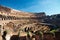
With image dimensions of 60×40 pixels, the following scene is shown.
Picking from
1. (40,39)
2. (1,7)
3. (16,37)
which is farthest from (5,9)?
(40,39)

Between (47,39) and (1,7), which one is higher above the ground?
(1,7)

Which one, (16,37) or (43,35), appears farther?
(16,37)

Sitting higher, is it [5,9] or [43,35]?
[5,9]

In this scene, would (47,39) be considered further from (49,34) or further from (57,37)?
(57,37)

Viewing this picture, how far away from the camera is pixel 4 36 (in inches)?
677

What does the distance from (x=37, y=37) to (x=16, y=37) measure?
5053 millimetres

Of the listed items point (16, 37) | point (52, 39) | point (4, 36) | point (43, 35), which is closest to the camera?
point (4, 36)

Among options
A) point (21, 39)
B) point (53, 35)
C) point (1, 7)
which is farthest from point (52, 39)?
point (1, 7)

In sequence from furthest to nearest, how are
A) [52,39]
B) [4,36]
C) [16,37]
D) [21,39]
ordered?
[16,37] → [21,39] → [52,39] → [4,36]

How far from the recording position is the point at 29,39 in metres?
20.7

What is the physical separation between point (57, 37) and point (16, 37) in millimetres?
8672

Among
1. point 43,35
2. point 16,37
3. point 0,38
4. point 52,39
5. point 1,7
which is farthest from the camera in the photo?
point 1,7

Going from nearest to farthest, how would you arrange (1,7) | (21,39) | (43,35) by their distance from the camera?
(43,35) < (21,39) < (1,7)

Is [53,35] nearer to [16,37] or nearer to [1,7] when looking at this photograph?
[16,37]
